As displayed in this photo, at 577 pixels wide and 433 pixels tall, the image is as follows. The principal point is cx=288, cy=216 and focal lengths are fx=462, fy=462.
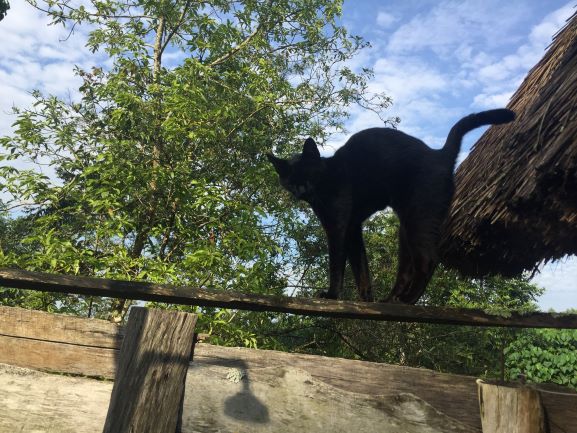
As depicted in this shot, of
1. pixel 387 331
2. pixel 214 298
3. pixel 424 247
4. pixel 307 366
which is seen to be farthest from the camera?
pixel 387 331

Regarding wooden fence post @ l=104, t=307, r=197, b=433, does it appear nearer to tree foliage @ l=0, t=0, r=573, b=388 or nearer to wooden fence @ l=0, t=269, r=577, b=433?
wooden fence @ l=0, t=269, r=577, b=433

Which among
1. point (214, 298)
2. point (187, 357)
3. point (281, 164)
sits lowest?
point (187, 357)

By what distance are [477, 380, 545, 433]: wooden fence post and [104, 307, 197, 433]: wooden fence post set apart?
1.09 m

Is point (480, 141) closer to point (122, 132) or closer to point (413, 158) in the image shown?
point (413, 158)

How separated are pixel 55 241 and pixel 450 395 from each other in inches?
159

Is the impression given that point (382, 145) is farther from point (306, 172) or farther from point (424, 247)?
point (424, 247)

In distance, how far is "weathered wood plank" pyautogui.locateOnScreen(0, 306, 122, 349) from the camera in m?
1.93

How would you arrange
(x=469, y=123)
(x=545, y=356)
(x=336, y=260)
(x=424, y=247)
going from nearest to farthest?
(x=424, y=247) → (x=336, y=260) → (x=469, y=123) → (x=545, y=356)

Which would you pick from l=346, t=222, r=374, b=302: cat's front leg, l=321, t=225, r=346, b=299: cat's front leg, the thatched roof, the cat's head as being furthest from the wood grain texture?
the cat's head

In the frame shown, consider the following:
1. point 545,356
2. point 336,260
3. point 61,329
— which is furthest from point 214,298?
point 545,356

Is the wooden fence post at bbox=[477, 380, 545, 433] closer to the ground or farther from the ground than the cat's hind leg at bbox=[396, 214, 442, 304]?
closer to the ground

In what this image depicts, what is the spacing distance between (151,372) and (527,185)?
2356 millimetres

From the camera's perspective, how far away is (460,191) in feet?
13.3

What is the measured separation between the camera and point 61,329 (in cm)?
194
